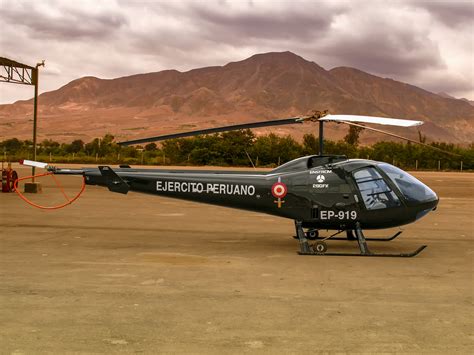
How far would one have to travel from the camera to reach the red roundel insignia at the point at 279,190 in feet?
39.6

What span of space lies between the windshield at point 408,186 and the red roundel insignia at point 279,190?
2.22 meters

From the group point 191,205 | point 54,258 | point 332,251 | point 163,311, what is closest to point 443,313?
point 163,311

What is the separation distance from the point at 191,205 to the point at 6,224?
8.33 meters

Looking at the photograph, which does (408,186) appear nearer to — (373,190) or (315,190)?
(373,190)

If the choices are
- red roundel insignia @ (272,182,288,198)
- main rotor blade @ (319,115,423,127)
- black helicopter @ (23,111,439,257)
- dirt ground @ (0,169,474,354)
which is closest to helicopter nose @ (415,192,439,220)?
black helicopter @ (23,111,439,257)

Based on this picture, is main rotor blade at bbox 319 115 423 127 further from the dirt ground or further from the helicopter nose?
the dirt ground

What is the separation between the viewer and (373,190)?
38.0 ft

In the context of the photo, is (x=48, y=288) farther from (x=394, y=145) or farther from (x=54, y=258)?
(x=394, y=145)

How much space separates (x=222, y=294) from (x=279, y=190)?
14.4ft

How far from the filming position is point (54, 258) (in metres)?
10.8

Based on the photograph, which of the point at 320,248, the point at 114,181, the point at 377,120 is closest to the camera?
the point at 377,120

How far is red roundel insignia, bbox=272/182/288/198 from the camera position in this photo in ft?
39.6

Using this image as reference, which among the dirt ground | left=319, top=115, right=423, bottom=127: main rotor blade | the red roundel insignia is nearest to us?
the dirt ground

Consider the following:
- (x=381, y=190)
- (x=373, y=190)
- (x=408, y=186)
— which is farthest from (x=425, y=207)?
(x=373, y=190)
